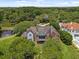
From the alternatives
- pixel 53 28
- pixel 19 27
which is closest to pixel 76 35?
pixel 53 28

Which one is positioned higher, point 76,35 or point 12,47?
point 12,47

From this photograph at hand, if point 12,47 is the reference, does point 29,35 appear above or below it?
below

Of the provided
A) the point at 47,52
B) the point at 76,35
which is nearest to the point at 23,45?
the point at 47,52

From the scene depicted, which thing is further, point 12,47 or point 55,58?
point 12,47

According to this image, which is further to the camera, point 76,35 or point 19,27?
point 76,35

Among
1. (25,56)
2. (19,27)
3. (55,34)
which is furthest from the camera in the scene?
(19,27)

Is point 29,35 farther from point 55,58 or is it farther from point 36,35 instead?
point 55,58

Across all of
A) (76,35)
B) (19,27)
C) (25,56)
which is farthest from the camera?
(76,35)

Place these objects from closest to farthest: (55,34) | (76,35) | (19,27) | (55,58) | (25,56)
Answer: (55,58) < (25,56) < (55,34) < (19,27) < (76,35)

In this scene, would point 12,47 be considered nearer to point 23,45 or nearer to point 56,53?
point 23,45
